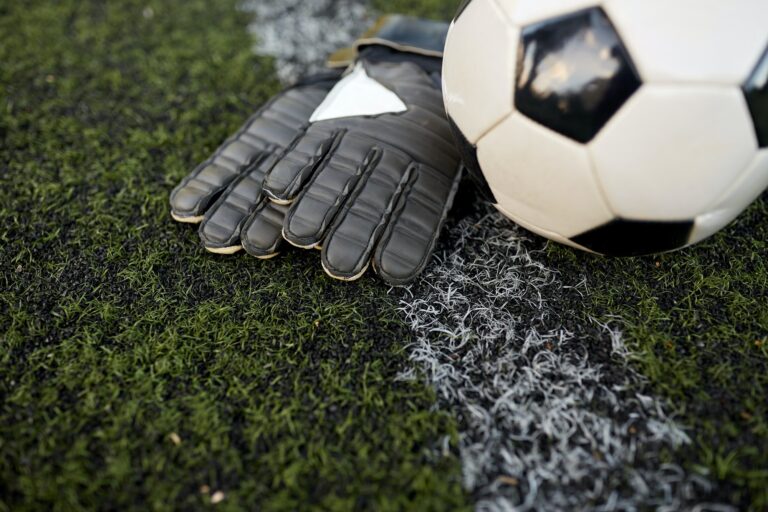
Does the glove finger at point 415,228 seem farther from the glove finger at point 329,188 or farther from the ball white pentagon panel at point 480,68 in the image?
the ball white pentagon panel at point 480,68

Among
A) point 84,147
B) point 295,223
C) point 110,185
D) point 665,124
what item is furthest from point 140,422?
point 665,124

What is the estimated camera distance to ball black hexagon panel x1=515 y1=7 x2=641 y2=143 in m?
1.32

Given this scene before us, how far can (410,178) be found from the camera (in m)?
1.91

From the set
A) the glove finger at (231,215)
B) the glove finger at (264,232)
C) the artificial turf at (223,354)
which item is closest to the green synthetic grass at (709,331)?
the artificial turf at (223,354)

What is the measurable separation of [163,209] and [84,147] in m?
0.52

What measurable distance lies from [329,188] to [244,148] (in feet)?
1.41

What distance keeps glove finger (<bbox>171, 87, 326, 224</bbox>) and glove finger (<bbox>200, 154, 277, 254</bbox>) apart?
0.07 m

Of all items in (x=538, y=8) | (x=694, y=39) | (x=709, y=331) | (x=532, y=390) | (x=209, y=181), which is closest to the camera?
(x=694, y=39)

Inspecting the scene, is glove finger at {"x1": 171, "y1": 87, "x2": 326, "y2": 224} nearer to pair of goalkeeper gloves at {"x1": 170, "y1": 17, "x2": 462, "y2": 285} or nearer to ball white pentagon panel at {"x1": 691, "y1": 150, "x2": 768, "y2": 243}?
pair of goalkeeper gloves at {"x1": 170, "y1": 17, "x2": 462, "y2": 285}

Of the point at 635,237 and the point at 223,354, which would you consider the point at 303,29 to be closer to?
the point at 223,354

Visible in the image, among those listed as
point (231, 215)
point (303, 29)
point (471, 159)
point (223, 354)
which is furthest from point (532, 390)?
point (303, 29)

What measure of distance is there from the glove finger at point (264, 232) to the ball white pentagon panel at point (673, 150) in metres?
0.93

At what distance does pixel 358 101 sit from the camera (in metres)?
2.07

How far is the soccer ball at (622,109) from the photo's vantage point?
4.25ft
